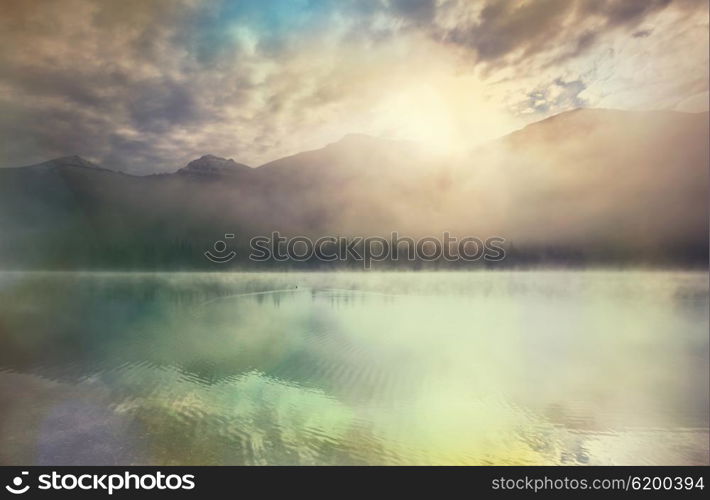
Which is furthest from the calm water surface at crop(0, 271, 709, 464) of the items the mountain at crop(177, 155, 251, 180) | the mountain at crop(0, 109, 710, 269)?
the mountain at crop(177, 155, 251, 180)

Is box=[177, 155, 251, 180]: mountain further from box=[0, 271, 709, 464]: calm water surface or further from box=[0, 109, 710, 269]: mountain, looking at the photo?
box=[0, 271, 709, 464]: calm water surface

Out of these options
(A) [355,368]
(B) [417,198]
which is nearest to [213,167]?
(B) [417,198]

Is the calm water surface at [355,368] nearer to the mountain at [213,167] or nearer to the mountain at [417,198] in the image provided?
the mountain at [417,198]

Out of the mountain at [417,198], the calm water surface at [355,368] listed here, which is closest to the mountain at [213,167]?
the mountain at [417,198]

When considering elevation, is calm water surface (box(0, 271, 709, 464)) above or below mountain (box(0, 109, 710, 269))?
below

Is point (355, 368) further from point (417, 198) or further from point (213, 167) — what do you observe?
point (213, 167)

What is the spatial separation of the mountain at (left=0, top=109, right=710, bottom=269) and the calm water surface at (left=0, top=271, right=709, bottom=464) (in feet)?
1.58

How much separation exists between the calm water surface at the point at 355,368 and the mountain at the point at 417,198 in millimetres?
480

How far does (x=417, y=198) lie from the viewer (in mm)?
4445

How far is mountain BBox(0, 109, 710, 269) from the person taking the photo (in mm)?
3973

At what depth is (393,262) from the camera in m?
4.50

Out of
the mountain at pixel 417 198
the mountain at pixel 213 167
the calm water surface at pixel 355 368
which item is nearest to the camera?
the calm water surface at pixel 355 368

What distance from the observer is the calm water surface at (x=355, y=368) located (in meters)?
2.89
